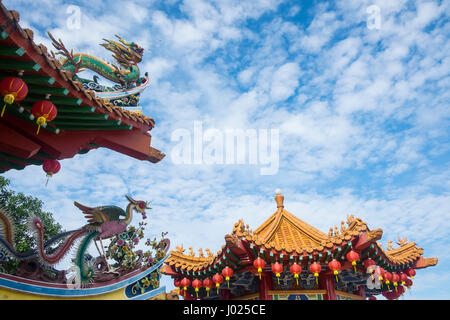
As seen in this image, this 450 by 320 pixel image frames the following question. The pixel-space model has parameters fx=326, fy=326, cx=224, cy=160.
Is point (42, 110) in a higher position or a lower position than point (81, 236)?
higher

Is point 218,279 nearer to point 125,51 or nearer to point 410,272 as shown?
point 410,272

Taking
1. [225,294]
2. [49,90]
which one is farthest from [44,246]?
[225,294]

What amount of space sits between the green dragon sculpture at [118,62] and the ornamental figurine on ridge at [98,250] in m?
3.16

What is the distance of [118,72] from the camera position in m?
8.33

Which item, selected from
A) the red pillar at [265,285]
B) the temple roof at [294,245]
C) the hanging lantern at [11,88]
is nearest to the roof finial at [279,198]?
the temple roof at [294,245]

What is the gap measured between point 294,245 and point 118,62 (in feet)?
21.4

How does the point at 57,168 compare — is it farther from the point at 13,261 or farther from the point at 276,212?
the point at 276,212

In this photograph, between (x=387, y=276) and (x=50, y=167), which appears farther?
(x=387, y=276)

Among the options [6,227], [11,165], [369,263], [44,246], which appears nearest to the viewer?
[6,227]

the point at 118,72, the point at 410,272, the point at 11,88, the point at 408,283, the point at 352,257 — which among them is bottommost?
the point at 408,283

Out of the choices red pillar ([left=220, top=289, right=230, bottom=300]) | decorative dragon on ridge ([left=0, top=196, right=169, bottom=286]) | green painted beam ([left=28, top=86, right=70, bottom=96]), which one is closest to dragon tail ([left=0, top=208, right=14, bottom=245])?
decorative dragon on ridge ([left=0, top=196, right=169, bottom=286])
